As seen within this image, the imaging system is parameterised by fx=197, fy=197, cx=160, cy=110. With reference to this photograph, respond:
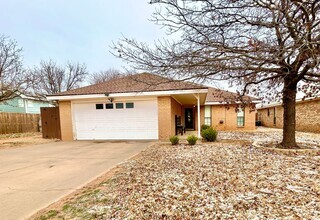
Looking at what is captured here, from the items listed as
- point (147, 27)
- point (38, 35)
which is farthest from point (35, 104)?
point (147, 27)

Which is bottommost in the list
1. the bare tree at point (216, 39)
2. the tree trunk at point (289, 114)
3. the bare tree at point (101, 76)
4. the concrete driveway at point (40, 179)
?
the concrete driveway at point (40, 179)

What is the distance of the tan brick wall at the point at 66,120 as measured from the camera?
12555mm

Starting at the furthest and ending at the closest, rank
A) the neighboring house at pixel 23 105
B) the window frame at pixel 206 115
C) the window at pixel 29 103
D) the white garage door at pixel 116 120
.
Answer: the window at pixel 29 103 → the neighboring house at pixel 23 105 → the window frame at pixel 206 115 → the white garage door at pixel 116 120

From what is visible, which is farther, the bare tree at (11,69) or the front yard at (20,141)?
the bare tree at (11,69)

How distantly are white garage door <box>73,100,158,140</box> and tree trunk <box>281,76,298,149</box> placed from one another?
6530 mm

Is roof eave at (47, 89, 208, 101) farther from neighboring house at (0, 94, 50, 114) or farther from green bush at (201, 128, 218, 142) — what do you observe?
neighboring house at (0, 94, 50, 114)

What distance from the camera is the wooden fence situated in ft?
61.4

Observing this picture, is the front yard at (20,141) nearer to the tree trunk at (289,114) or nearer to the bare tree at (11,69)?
the bare tree at (11,69)

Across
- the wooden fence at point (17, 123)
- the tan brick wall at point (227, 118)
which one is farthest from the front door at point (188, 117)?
the wooden fence at point (17, 123)

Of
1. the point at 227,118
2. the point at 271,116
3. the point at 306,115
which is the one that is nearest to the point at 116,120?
the point at 227,118

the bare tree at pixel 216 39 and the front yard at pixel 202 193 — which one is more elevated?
the bare tree at pixel 216 39

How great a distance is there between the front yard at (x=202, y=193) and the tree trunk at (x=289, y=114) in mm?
2091

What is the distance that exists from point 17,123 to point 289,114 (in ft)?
75.5

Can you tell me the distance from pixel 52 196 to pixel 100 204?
1.25 m
